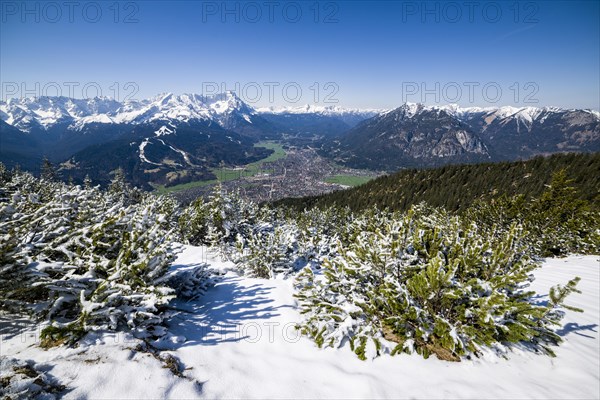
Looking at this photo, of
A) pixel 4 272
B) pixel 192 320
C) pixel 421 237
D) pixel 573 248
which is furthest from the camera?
pixel 573 248

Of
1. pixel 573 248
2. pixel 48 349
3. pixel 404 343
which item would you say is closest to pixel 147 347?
pixel 48 349

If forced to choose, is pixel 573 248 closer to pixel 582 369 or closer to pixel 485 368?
pixel 582 369

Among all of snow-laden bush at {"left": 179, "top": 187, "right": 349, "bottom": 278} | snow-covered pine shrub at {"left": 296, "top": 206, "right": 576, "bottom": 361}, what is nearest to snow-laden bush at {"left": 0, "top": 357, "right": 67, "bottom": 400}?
snow-covered pine shrub at {"left": 296, "top": 206, "right": 576, "bottom": 361}

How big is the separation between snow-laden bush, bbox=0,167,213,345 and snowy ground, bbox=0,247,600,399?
18.4 inches

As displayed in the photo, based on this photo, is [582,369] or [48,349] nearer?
[48,349]

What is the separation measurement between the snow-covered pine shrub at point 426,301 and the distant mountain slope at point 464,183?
9785 centimetres

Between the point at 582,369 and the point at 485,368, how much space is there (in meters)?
2.07

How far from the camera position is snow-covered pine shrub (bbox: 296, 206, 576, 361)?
18.7 ft

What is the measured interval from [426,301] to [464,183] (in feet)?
425

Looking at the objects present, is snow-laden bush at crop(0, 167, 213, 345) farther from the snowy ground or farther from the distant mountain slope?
the distant mountain slope

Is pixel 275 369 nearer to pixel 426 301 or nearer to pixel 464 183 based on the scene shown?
pixel 426 301

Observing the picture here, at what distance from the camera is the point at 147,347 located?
5207 millimetres

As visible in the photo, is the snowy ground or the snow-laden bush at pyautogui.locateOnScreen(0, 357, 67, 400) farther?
the snowy ground

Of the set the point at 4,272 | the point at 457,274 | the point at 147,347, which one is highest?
the point at 4,272
